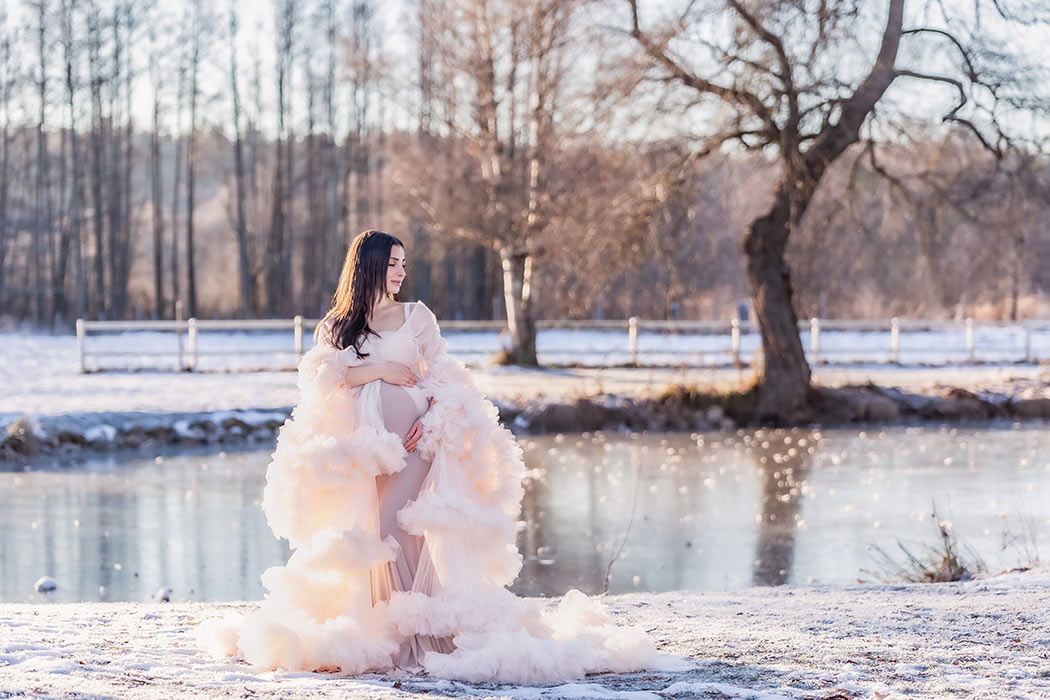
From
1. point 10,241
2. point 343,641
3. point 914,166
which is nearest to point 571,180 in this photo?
point 914,166

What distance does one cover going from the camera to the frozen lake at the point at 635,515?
383 inches

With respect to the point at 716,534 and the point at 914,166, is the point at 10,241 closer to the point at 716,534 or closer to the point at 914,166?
the point at 914,166

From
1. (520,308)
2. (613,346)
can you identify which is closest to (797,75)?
(520,308)

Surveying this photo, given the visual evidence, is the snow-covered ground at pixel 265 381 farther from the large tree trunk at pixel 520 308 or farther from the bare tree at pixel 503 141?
the bare tree at pixel 503 141

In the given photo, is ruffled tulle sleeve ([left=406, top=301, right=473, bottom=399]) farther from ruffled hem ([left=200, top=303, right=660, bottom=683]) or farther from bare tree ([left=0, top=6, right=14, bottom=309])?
bare tree ([left=0, top=6, right=14, bottom=309])

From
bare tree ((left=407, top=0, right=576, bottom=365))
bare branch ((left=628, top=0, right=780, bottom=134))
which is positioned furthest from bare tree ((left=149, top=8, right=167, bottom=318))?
bare branch ((left=628, top=0, right=780, bottom=134))

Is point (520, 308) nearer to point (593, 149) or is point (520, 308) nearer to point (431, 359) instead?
point (593, 149)

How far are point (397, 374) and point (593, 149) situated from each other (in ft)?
48.0

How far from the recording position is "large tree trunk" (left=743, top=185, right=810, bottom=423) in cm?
1956

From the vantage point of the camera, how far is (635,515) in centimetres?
1230

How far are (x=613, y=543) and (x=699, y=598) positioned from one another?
300 cm

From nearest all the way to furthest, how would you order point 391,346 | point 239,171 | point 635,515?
point 391,346, point 635,515, point 239,171

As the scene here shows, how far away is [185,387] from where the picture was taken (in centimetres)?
2177

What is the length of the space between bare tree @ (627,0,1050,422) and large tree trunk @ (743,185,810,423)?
1.1 inches
